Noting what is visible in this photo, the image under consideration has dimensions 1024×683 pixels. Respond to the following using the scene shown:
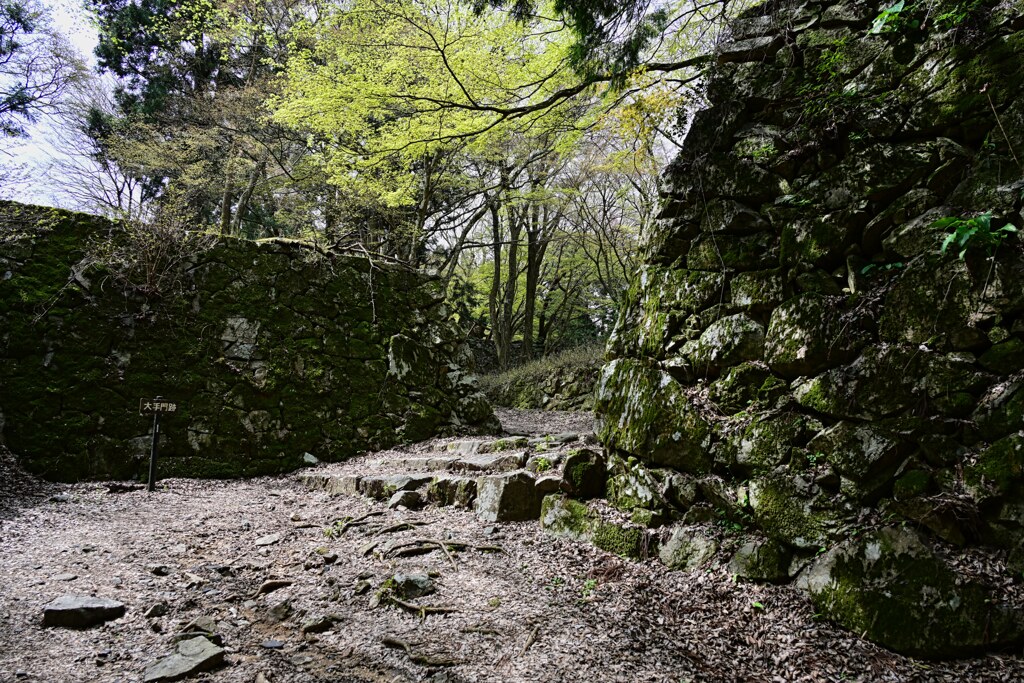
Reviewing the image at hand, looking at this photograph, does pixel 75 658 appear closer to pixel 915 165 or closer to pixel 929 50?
pixel 915 165

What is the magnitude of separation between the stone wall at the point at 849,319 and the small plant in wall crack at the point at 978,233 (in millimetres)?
18

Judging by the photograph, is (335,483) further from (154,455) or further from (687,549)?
(687,549)

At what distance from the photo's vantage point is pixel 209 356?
6.13m

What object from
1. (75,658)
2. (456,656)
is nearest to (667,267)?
(456,656)

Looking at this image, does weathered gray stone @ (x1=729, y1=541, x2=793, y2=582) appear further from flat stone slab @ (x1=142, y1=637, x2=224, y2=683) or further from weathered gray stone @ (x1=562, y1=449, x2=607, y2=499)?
flat stone slab @ (x1=142, y1=637, x2=224, y2=683)

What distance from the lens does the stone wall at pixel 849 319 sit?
254 centimetres

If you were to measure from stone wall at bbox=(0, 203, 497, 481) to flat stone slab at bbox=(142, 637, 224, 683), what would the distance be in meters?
3.95

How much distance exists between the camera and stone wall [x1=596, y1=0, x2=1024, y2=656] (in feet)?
8.35

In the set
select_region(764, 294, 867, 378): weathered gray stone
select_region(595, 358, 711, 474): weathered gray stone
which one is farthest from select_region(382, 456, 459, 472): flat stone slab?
select_region(764, 294, 867, 378): weathered gray stone

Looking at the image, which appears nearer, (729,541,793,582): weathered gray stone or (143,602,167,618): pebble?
(143,602,167,618): pebble

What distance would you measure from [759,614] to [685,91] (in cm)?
450

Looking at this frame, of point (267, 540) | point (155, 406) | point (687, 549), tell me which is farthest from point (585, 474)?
point (155, 406)

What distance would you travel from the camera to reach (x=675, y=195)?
4.13 m

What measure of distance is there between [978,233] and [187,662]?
14.4ft
